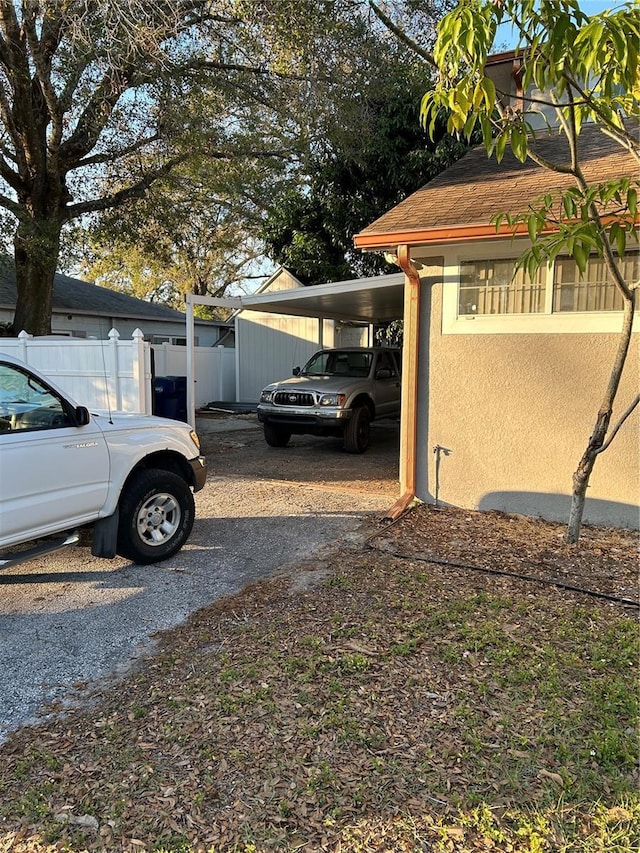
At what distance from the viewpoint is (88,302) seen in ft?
63.1

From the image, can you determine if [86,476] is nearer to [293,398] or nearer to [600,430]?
[600,430]

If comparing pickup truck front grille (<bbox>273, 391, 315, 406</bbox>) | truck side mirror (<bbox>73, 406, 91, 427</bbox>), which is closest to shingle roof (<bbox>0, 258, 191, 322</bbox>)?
pickup truck front grille (<bbox>273, 391, 315, 406</bbox>)

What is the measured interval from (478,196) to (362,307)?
212 inches

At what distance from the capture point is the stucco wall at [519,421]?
614 cm

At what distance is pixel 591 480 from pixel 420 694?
389 centimetres

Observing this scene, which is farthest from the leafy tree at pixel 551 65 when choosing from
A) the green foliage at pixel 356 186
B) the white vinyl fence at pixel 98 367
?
the green foliage at pixel 356 186

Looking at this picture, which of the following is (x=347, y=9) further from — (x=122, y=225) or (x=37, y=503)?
(x=37, y=503)

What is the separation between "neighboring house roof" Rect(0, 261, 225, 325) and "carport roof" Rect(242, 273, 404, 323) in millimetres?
8787

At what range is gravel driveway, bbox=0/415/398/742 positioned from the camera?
358cm

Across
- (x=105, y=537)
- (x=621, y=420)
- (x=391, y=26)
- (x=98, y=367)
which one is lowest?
(x=105, y=537)

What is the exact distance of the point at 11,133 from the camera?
11.6 metres

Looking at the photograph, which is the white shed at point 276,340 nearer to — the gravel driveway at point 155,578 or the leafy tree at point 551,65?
the gravel driveway at point 155,578

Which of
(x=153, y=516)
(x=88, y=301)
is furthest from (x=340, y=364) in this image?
(x=88, y=301)

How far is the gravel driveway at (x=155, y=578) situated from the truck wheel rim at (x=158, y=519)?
255mm
